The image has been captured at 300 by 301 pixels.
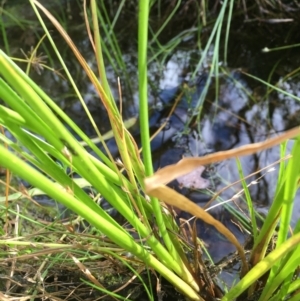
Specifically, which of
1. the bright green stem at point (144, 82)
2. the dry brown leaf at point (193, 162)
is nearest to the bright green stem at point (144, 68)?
the bright green stem at point (144, 82)

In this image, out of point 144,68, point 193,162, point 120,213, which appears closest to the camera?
point 193,162

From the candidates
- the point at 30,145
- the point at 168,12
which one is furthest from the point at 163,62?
the point at 30,145

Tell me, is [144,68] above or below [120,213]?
above

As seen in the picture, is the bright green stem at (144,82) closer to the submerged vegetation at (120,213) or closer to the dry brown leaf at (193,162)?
the submerged vegetation at (120,213)

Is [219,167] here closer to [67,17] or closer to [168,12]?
[168,12]

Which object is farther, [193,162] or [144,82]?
[144,82]

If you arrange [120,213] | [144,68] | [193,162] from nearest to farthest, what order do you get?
[193,162] < [144,68] < [120,213]

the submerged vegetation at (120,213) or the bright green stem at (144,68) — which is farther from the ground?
the bright green stem at (144,68)

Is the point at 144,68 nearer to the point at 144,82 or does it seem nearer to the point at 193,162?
the point at 144,82

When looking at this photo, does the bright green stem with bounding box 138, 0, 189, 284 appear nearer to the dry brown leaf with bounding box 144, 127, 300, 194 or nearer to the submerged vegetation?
the submerged vegetation

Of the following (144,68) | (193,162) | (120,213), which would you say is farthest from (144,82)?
(120,213)

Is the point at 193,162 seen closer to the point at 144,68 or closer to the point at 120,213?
the point at 144,68

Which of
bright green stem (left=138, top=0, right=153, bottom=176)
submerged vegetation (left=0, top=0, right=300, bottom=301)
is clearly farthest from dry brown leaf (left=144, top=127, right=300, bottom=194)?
bright green stem (left=138, top=0, right=153, bottom=176)
